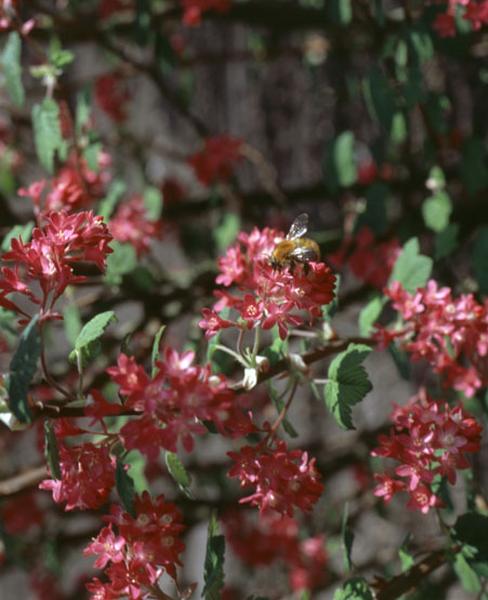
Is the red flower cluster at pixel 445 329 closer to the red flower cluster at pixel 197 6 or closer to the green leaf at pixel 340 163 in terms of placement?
the green leaf at pixel 340 163

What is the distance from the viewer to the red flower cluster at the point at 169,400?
81cm

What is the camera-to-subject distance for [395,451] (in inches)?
39.6

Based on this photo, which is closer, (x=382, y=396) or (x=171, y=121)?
(x=382, y=396)

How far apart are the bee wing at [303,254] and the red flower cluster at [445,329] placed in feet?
0.68

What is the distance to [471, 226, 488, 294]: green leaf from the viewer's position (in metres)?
1.36

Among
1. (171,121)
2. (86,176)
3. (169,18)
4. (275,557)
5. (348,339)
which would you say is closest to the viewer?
(348,339)

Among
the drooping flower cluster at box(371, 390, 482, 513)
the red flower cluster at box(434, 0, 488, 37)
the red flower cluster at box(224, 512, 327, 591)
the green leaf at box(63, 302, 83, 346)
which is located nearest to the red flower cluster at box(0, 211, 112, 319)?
the drooping flower cluster at box(371, 390, 482, 513)

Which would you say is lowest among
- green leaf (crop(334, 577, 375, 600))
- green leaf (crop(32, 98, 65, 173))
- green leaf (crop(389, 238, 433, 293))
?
green leaf (crop(334, 577, 375, 600))

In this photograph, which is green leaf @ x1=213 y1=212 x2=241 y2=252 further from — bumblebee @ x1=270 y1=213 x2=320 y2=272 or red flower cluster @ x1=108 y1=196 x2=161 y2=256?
bumblebee @ x1=270 y1=213 x2=320 y2=272

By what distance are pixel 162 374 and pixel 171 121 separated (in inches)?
76.7

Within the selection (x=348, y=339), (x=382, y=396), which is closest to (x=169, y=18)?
(x=348, y=339)

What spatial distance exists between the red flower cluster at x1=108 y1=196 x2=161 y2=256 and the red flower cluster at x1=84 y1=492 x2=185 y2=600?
2.28ft

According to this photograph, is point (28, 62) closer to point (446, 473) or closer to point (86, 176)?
point (86, 176)

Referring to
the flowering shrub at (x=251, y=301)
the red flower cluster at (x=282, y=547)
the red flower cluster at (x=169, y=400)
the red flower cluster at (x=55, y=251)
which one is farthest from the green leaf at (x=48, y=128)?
the red flower cluster at (x=282, y=547)
